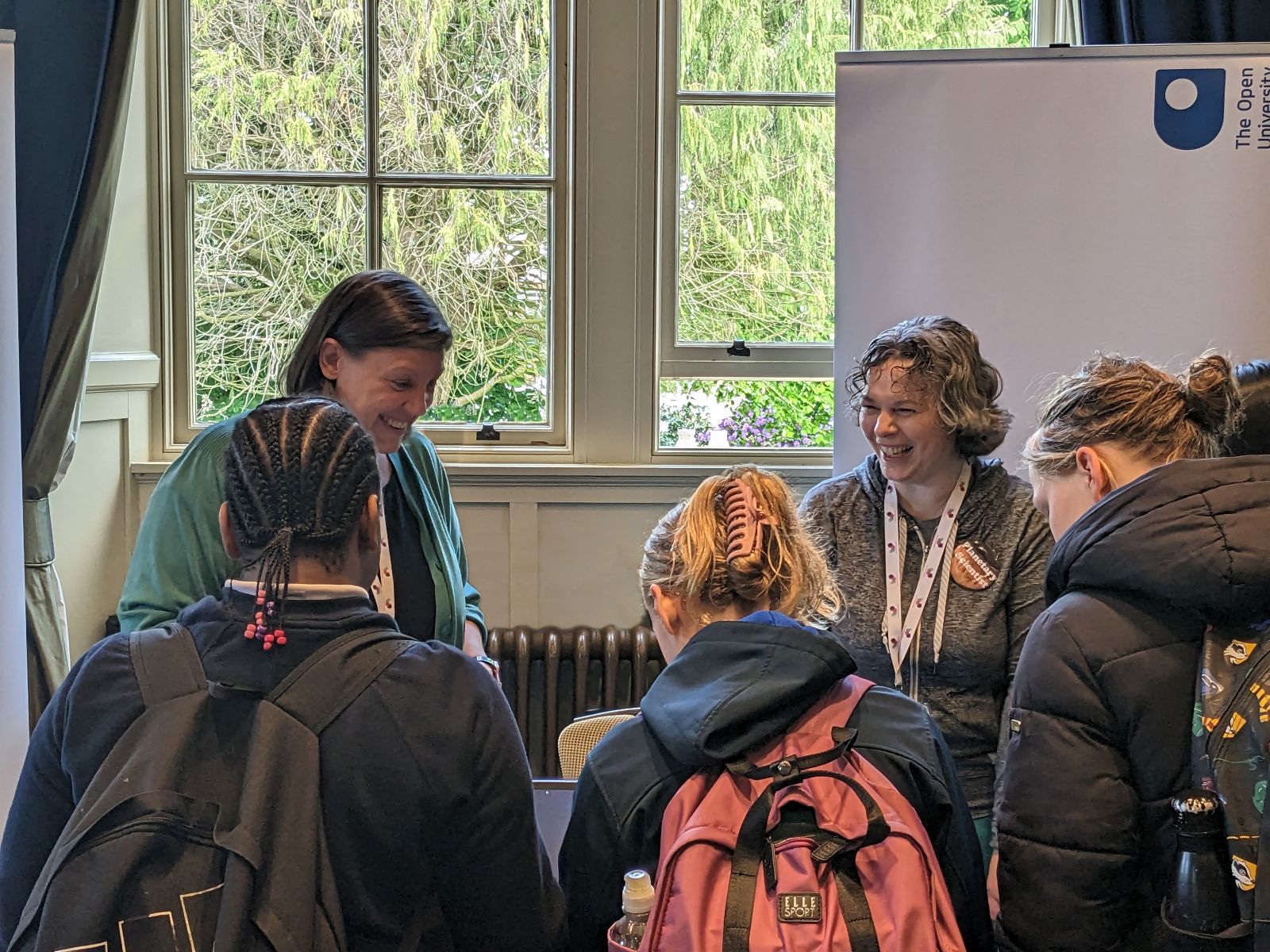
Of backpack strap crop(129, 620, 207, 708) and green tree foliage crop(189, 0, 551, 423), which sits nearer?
backpack strap crop(129, 620, 207, 708)

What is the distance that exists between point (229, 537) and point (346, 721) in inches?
8.5

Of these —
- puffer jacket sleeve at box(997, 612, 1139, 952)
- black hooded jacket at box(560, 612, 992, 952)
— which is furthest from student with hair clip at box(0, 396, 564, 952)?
puffer jacket sleeve at box(997, 612, 1139, 952)

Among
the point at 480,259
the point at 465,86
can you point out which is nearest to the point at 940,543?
the point at 480,259

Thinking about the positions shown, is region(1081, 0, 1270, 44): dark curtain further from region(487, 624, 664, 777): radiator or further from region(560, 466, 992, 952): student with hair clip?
region(560, 466, 992, 952): student with hair clip

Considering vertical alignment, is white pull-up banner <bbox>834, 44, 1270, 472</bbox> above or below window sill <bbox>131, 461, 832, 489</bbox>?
above

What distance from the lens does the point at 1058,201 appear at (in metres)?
2.53

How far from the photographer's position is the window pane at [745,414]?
10.2ft

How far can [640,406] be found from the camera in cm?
307

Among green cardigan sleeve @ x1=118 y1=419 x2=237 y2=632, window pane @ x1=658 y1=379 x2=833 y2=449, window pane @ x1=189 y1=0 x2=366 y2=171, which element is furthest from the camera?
window pane @ x1=658 y1=379 x2=833 y2=449

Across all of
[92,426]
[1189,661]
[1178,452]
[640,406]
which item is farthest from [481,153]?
[1189,661]

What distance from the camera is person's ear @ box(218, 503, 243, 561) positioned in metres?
1.01

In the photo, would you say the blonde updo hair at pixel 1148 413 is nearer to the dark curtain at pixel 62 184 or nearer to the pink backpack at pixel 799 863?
the pink backpack at pixel 799 863

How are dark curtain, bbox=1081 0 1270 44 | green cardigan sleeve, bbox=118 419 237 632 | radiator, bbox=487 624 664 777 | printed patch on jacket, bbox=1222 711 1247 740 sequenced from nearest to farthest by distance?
printed patch on jacket, bbox=1222 711 1247 740 → green cardigan sleeve, bbox=118 419 237 632 → dark curtain, bbox=1081 0 1270 44 → radiator, bbox=487 624 664 777

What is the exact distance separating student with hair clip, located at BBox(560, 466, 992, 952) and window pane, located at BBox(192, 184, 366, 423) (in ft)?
6.95
